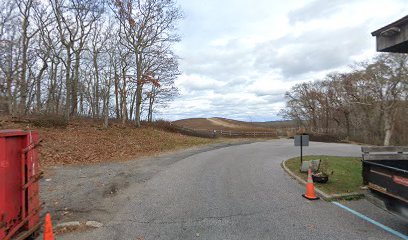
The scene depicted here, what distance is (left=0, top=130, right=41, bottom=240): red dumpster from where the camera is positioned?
3861mm

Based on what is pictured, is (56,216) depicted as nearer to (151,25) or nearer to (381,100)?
(151,25)

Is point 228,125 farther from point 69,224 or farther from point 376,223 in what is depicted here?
point 69,224

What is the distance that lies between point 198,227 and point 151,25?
25.5 metres

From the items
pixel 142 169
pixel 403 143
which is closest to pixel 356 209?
pixel 142 169

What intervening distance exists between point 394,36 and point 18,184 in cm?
999

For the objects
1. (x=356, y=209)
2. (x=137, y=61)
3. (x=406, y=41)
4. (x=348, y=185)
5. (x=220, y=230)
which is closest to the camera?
(x=220, y=230)

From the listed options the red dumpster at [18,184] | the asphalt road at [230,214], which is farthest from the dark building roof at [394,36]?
the red dumpster at [18,184]

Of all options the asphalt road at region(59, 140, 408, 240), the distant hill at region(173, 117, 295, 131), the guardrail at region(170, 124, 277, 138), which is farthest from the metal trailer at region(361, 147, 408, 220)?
the distant hill at region(173, 117, 295, 131)

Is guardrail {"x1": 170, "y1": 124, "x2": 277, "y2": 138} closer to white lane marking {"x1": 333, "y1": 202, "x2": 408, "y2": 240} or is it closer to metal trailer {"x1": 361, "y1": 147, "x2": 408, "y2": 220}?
white lane marking {"x1": 333, "y1": 202, "x2": 408, "y2": 240}

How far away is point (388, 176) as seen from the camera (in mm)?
4742

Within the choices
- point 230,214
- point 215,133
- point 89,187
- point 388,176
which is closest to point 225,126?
point 215,133

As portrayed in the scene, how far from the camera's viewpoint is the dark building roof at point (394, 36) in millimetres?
7203

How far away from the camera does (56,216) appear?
5.48 metres

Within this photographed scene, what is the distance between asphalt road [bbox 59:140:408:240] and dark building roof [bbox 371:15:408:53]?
476 cm
